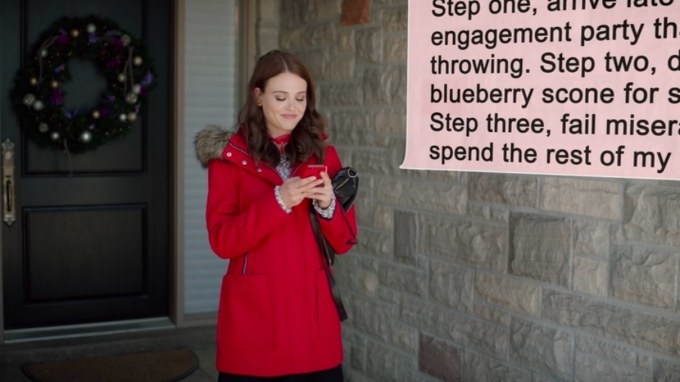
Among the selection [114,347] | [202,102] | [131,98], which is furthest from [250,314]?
[202,102]

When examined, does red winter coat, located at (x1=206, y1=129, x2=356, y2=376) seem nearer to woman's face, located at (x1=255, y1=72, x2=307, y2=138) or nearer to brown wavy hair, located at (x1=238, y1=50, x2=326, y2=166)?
brown wavy hair, located at (x1=238, y1=50, x2=326, y2=166)

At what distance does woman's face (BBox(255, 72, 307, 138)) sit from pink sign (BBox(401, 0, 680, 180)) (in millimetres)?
499

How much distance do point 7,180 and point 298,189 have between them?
3509 mm

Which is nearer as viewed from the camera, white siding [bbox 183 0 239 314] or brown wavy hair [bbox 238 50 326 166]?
brown wavy hair [bbox 238 50 326 166]

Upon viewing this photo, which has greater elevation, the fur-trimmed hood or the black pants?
the fur-trimmed hood

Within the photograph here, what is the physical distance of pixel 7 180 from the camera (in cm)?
566

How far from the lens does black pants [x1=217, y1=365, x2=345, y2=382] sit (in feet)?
9.46

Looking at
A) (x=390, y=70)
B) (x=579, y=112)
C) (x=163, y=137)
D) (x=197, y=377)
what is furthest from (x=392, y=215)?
(x=579, y=112)

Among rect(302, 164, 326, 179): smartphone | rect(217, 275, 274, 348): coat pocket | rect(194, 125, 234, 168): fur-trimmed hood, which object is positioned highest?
rect(194, 125, 234, 168): fur-trimmed hood

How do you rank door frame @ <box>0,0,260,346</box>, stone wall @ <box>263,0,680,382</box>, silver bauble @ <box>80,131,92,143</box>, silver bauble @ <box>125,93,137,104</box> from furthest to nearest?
Answer: door frame @ <box>0,0,260,346</box> → silver bauble @ <box>125,93,137,104</box> → silver bauble @ <box>80,131,92,143</box> → stone wall @ <box>263,0,680,382</box>

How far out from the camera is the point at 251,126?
9.66ft

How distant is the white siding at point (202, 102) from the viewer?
240 inches

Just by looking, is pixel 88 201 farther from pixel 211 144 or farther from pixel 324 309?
pixel 324 309

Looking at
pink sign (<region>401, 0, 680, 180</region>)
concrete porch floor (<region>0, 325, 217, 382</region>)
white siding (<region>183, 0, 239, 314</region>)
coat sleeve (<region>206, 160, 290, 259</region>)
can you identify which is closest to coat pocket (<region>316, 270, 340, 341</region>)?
coat sleeve (<region>206, 160, 290, 259</region>)
